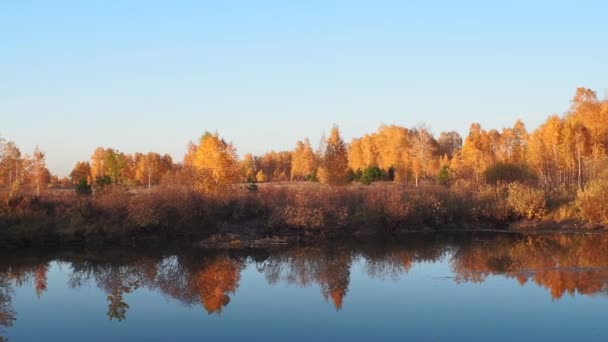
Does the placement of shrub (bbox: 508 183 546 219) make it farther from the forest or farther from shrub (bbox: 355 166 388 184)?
shrub (bbox: 355 166 388 184)

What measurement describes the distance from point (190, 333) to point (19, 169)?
38.9 m

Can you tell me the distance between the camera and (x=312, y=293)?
1667cm

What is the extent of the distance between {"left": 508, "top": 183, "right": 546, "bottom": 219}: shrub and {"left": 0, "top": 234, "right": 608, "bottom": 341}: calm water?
6387 mm

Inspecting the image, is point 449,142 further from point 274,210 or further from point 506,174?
point 274,210

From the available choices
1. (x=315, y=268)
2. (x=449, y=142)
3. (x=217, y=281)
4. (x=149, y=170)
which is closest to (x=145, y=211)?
(x=217, y=281)

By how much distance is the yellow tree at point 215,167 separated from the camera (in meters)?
32.0

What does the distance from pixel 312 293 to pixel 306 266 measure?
4284 mm

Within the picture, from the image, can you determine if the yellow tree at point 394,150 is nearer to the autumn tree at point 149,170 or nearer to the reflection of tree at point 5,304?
the autumn tree at point 149,170

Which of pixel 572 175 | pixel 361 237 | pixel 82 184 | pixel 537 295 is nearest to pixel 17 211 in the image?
pixel 82 184

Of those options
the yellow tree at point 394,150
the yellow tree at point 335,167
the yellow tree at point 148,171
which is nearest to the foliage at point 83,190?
the yellow tree at point 335,167

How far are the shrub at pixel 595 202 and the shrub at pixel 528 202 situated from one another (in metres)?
1.97

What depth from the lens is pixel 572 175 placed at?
5103 cm

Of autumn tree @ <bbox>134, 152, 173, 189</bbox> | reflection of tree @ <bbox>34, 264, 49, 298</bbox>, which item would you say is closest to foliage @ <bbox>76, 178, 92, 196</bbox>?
reflection of tree @ <bbox>34, 264, 49, 298</bbox>

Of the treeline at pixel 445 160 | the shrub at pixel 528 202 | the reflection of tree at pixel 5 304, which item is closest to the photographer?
the reflection of tree at pixel 5 304
